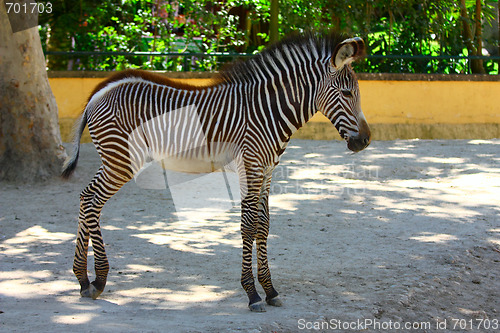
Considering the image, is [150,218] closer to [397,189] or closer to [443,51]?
[397,189]

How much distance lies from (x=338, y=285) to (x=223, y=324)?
5.00 feet

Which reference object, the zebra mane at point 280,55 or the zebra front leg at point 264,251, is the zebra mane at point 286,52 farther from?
the zebra front leg at point 264,251

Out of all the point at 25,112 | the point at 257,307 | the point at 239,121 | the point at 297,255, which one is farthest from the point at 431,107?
the point at 257,307

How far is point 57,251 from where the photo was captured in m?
6.41

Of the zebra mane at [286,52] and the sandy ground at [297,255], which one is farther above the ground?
the zebra mane at [286,52]

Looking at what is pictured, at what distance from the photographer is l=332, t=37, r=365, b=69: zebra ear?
468 cm

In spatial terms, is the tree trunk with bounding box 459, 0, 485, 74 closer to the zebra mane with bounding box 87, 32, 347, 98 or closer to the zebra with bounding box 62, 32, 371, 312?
the zebra mane with bounding box 87, 32, 347, 98

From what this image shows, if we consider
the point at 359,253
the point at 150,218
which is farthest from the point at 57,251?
the point at 359,253

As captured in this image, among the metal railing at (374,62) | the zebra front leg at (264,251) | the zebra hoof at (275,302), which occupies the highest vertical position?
the metal railing at (374,62)

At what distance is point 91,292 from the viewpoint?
4.95 metres

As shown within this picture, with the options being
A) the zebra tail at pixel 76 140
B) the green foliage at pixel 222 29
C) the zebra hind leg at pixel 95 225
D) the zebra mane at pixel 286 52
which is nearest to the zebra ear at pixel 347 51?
the zebra mane at pixel 286 52

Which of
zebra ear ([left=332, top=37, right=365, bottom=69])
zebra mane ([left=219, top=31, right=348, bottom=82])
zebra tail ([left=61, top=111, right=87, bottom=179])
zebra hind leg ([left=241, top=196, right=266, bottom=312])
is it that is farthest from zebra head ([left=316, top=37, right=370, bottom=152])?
zebra tail ([left=61, top=111, right=87, bottom=179])

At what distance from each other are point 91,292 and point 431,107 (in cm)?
989

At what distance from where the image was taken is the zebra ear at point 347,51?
15.4 feet
